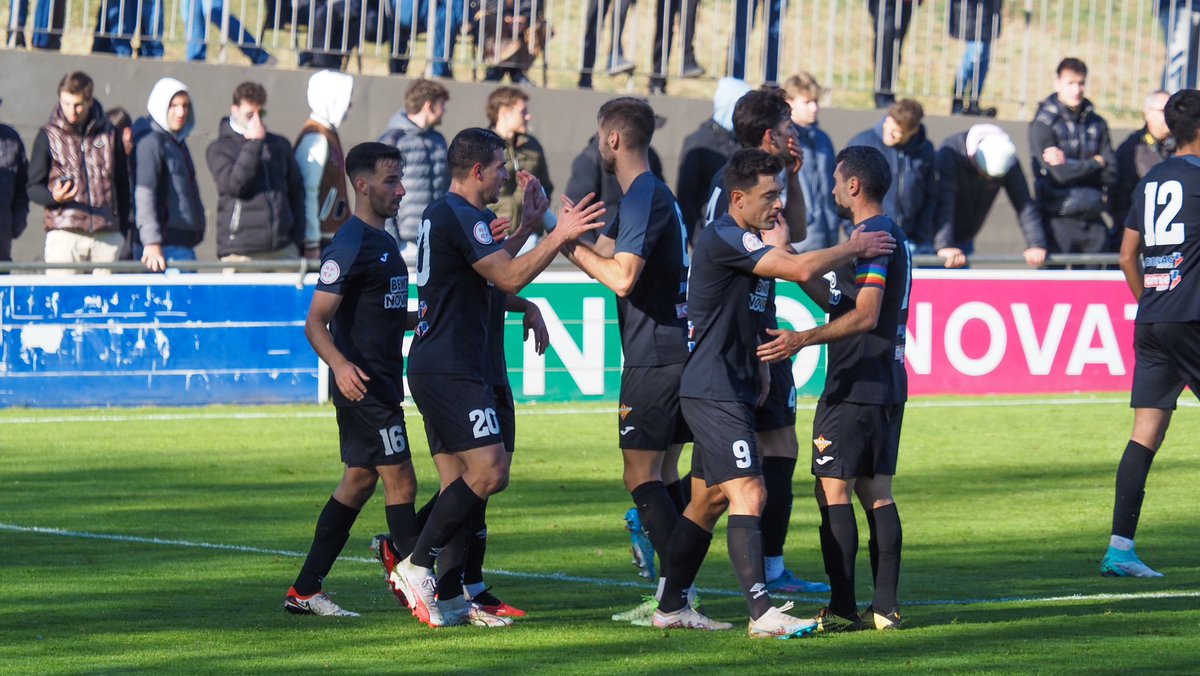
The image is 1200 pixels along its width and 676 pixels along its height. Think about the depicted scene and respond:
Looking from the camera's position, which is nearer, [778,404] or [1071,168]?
[778,404]

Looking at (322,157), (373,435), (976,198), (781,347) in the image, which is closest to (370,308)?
(373,435)

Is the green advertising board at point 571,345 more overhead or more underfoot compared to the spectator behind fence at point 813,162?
more underfoot

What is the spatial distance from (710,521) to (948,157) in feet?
33.3

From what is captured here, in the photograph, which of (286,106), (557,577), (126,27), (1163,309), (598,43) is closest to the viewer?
(557,577)

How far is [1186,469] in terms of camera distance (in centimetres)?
1272

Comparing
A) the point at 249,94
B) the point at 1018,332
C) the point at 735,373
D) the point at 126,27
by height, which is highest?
the point at 126,27

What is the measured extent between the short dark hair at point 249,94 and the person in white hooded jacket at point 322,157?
0.69 meters

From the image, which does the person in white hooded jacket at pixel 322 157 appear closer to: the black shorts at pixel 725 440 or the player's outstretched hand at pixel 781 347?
the black shorts at pixel 725 440

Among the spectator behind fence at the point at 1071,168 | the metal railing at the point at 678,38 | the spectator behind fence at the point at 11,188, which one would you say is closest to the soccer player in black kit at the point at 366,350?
the spectator behind fence at the point at 11,188

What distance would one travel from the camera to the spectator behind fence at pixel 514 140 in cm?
1471

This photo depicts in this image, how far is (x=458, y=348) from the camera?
7508 millimetres

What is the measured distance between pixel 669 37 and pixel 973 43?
345 cm

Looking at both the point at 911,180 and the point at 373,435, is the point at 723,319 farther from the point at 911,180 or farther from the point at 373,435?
the point at 911,180

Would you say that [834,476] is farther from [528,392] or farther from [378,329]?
[528,392]
